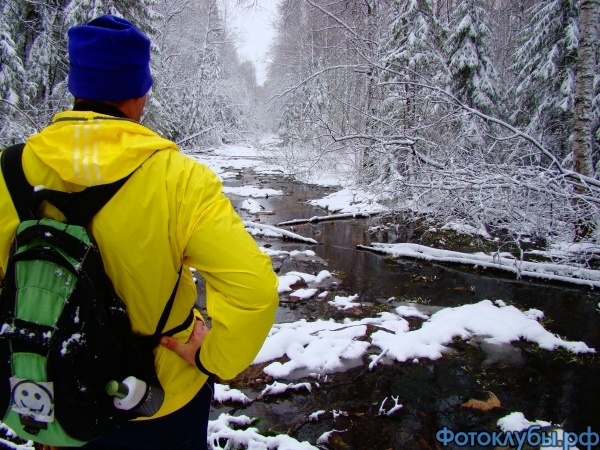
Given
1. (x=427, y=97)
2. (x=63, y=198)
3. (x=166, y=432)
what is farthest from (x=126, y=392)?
(x=427, y=97)

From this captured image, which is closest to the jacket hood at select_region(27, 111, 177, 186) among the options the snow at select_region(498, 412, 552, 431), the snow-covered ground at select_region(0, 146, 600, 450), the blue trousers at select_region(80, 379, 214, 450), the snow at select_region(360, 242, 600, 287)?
the blue trousers at select_region(80, 379, 214, 450)

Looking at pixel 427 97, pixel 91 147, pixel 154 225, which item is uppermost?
pixel 427 97

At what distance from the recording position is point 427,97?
25.4 feet

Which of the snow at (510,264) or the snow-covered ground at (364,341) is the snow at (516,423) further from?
the snow at (510,264)

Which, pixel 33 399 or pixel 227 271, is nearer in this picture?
pixel 33 399

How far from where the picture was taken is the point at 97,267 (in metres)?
1.12

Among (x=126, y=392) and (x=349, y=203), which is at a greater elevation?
(x=126, y=392)

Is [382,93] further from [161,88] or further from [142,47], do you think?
[142,47]

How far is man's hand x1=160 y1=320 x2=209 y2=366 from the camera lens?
4.39 ft

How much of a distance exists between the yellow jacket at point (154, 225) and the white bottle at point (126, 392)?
139mm

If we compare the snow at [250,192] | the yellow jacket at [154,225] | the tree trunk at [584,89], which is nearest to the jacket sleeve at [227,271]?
the yellow jacket at [154,225]

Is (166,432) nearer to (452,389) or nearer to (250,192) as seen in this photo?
(452,389)

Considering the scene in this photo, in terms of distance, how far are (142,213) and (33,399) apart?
2.01 feet

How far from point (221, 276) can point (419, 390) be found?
11.2 ft
